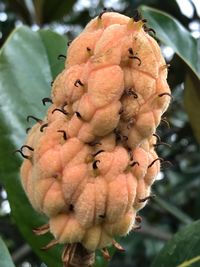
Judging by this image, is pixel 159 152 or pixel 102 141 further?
pixel 159 152

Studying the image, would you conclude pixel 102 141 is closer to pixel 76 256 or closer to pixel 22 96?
pixel 76 256

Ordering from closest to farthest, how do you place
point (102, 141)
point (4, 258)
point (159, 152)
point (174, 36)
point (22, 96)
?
point (102, 141) < point (4, 258) < point (22, 96) < point (174, 36) < point (159, 152)

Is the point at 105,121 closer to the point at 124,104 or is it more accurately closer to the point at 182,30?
the point at 124,104

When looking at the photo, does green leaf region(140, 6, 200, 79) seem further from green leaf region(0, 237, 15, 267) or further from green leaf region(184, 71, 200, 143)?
green leaf region(0, 237, 15, 267)

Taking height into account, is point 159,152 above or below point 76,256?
below

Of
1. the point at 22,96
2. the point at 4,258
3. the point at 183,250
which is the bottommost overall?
the point at 183,250

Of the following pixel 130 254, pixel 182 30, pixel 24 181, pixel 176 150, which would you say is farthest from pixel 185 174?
pixel 24 181

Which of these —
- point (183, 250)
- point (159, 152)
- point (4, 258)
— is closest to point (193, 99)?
point (183, 250)

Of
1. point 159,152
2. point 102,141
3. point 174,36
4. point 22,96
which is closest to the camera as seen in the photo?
point 102,141
